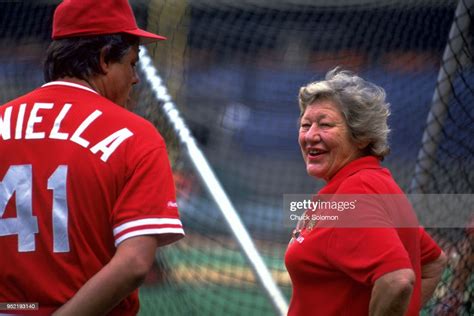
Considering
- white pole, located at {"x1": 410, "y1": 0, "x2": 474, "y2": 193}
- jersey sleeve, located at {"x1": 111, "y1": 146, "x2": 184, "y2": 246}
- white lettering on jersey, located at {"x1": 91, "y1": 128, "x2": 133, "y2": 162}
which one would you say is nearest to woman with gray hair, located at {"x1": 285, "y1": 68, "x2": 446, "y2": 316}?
jersey sleeve, located at {"x1": 111, "y1": 146, "x2": 184, "y2": 246}

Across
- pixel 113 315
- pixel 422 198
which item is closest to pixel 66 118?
pixel 113 315

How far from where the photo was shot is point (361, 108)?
10.6 ft

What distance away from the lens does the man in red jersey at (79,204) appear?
2586mm

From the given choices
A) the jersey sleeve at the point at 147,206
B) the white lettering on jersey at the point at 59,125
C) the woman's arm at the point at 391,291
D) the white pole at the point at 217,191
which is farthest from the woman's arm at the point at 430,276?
the white lettering on jersey at the point at 59,125

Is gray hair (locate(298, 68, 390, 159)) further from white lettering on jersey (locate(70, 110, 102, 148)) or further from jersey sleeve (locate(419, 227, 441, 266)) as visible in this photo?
white lettering on jersey (locate(70, 110, 102, 148))

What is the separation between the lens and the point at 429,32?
5715mm

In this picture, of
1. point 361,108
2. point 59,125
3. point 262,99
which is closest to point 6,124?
point 59,125

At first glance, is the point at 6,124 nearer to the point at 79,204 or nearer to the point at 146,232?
the point at 79,204

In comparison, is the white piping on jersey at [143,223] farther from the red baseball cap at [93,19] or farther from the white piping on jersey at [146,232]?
the red baseball cap at [93,19]

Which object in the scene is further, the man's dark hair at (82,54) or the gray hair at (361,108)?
the gray hair at (361,108)

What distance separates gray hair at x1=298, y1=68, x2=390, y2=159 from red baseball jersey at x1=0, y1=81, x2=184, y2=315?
0.79m

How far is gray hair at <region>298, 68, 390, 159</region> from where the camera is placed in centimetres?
322

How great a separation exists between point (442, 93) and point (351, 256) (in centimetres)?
213

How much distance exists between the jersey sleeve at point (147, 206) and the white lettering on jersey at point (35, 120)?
0.28 metres
